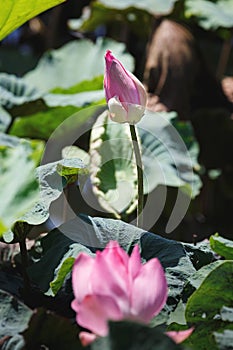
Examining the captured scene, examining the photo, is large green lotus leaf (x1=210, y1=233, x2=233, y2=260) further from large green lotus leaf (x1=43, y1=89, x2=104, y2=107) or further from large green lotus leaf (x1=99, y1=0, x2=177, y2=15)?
large green lotus leaf (x1=99, y1=0, x2=177, y2=15)

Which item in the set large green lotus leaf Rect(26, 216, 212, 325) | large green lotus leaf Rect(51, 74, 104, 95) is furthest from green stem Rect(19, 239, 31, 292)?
large green lotus leaf Rect(51, 74, 104, 95)

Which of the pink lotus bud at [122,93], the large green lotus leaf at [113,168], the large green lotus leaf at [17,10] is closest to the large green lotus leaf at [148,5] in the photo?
the large green lotus leaf at [113,168]

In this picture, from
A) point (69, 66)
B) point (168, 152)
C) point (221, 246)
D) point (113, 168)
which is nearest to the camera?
point (221, 246)

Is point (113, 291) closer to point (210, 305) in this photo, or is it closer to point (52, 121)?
point (210, 305)

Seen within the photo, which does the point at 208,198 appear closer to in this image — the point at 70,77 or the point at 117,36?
the point at 70,77

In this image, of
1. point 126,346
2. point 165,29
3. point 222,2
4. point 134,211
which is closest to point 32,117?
point 134,211

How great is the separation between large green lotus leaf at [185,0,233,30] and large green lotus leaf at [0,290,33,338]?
1.66 metres

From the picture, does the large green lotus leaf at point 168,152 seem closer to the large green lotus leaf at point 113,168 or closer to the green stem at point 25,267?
the large green lotus leaf at point 113,168

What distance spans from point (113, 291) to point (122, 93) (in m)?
0.34

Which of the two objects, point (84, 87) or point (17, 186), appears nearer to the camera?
point (17, 186)

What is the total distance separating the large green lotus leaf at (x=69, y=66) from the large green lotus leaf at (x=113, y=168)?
30.6 inches

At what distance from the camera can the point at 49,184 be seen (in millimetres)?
823

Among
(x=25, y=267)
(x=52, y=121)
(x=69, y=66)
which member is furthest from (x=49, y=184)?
(x=69, y=66)

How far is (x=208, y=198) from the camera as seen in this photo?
2158mm
